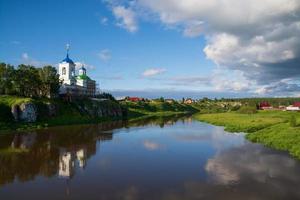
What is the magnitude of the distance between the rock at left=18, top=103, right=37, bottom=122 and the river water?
20274 millimetres

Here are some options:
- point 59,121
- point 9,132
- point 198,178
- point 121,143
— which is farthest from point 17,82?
point 198,178

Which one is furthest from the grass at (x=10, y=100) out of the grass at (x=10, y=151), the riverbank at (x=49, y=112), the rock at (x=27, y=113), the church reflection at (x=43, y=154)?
the grass at (x=10, y=151)

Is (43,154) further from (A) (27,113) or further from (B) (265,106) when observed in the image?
(B) (265,106)

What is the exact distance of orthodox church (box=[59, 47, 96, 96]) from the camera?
96750 mm

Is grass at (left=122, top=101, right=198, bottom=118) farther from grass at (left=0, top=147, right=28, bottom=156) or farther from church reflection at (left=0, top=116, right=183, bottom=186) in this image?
grass at (left=0, top=147, right=28, bottom=156)

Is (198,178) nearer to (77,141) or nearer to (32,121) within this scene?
(77,141)

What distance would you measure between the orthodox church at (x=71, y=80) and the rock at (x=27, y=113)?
23898 mm

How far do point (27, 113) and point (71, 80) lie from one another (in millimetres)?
34261

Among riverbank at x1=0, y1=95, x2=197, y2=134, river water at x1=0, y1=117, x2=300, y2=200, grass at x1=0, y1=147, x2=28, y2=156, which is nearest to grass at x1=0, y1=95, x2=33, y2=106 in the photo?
riverbank at x1=0, y1=95, x2=197, y2=134

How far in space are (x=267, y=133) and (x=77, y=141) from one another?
89.2ft

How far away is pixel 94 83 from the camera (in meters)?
118

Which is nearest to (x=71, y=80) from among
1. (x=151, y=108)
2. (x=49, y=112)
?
(x=49, y=112)

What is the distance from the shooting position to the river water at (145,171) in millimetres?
23125

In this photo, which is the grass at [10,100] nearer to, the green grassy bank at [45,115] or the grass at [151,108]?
the green grassy bank at [45,115]
